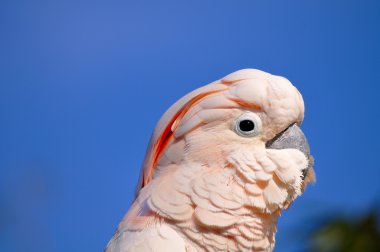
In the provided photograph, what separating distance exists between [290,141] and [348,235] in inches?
59.2

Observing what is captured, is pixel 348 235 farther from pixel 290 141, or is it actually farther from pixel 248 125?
pixel 248 125

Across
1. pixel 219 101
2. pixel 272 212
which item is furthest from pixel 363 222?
pixel 219 101

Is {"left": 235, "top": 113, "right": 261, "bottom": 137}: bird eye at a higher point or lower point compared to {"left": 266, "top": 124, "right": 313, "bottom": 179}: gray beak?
higher

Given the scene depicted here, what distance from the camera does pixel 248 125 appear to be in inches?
Result: 101

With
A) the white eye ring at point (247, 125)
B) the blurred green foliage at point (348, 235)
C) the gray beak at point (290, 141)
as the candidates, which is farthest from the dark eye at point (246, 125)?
the blurred green foliage at point (348, 235)

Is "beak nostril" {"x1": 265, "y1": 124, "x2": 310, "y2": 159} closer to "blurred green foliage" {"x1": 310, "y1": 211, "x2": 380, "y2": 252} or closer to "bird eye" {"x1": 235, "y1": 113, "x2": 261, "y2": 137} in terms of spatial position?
"bird eye" {"x1": 235, "y1": 113, "x2": 261, "y2": 137}

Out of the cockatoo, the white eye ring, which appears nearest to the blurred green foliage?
the cockatoo

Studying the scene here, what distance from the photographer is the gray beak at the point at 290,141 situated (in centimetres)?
261

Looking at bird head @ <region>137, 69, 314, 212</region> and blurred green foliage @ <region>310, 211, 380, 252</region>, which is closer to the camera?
bird head @ <region>137, 69, 314, 212</region>

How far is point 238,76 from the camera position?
2.68m

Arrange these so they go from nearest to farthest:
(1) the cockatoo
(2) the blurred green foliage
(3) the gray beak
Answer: (1) the cockatoo < (3) the gray beak < (2) the blurred green foliage

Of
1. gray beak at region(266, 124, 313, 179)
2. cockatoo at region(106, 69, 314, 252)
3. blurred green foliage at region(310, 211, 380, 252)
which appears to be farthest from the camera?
blurred green foliage at region(310, 211, 380, 252)

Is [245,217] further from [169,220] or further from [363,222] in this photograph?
[363,222]

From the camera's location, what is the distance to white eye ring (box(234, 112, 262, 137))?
2.56 m
